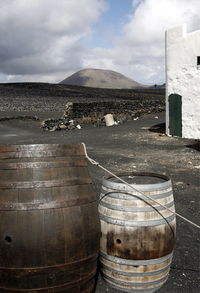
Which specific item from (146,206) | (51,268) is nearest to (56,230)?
(51,268)

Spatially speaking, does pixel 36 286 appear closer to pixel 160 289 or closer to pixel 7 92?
pixel 160 289

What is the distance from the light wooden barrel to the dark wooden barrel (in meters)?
0.41

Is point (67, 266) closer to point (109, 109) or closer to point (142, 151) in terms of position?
point (142, 151)

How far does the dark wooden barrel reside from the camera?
2877 mm

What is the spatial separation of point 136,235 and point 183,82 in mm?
13436

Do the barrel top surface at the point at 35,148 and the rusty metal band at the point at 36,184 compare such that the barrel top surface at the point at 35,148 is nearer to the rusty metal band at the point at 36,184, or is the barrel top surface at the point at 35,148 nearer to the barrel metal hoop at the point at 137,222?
the rusty metal band at the point at 36,184

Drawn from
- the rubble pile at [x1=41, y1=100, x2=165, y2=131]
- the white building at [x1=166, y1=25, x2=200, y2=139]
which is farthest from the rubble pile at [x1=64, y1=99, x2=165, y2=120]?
the white building at [x1=166, y1=25, x2=200, y2=139]

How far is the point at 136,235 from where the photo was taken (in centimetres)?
343

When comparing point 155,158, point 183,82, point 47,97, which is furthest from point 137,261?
point 47,97

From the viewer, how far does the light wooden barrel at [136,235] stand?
3.42m

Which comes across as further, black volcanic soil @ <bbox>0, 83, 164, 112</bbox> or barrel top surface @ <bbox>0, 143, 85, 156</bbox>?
black volcanic soil @ <bbox>0, 83, 164, 112</bbox>

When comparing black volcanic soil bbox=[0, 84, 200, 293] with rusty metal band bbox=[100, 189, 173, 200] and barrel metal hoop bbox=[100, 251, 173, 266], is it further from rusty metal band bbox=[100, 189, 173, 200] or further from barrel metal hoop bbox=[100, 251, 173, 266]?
rusty metal band bbox=[100, 189, 173, 200]

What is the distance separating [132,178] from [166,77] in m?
13.8

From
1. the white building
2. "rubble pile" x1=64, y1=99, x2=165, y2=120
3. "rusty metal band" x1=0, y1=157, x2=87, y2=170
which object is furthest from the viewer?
"rubble pile" x1=64, y1=99, x2=165, y2=120
